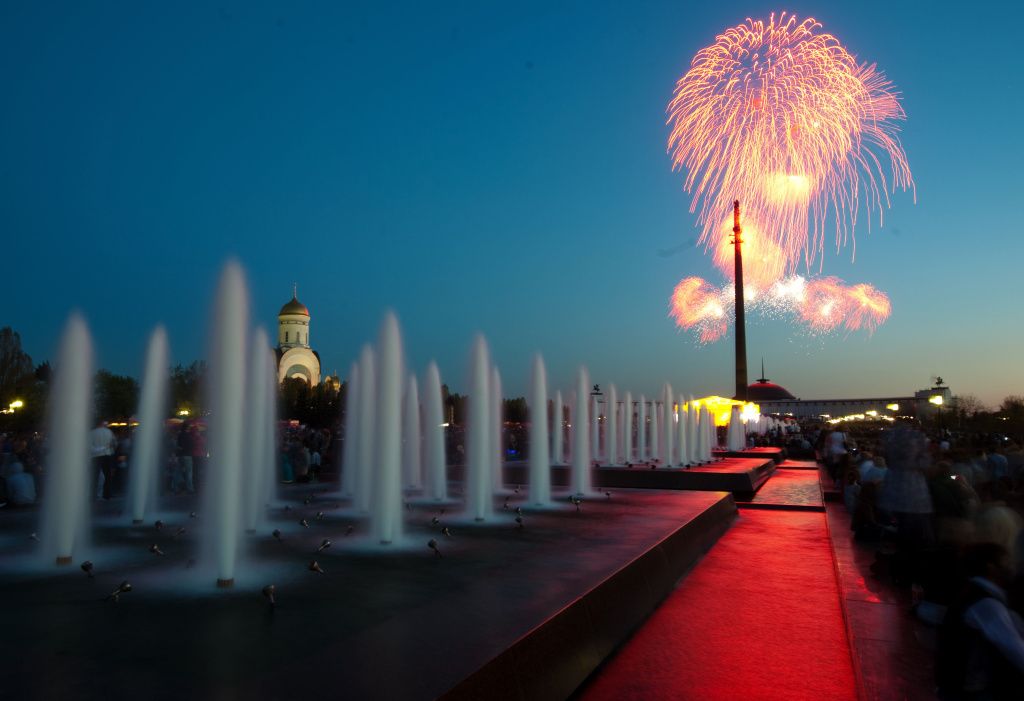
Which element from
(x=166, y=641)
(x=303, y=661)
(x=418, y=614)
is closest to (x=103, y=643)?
(x=166, y=641)

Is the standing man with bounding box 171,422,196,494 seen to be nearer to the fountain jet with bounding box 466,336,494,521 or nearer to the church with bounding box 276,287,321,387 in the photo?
the fountain jet with bounding box 466,336,494,521

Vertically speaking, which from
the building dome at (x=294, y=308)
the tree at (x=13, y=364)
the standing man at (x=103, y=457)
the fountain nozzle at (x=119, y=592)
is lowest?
the fountain nozzle at (x=119, y=592)

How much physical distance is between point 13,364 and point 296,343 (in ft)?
145

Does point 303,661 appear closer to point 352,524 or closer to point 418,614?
point 418,614

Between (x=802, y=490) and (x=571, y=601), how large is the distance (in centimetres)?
1218

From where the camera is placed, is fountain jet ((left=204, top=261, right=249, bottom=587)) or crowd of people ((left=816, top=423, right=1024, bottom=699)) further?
fountain jet ((left=204, top=261, right=249, bottom=587))

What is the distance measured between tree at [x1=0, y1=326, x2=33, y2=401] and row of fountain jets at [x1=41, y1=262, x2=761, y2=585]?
1794 inches

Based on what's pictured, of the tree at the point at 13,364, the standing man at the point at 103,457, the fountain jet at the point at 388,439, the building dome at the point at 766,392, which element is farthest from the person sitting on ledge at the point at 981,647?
the building dome at the point at 766,392

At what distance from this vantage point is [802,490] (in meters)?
15.2

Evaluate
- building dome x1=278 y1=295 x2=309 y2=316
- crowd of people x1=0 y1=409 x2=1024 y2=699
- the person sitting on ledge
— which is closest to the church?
building dome x1=278 y1=295 x2=309 y2=316

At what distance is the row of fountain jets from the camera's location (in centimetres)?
626

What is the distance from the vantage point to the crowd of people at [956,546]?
3322mm

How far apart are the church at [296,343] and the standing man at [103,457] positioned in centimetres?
8010

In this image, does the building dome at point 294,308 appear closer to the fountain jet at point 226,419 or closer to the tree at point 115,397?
the tree at point 115,397
